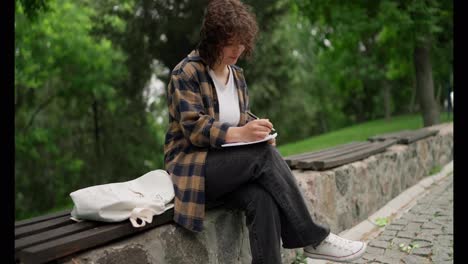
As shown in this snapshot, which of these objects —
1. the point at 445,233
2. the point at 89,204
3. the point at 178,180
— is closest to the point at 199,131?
the point at 178,180

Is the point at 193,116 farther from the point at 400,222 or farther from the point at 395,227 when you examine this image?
the point at 400,222

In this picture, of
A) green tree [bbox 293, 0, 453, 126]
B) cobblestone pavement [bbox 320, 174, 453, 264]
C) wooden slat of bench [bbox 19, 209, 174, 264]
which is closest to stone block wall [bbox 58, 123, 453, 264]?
wooden slat of bench [bbox 19, 209, 174, 264]

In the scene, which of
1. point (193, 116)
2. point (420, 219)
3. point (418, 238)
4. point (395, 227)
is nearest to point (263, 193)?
point (193, 116)

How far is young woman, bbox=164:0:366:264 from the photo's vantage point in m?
2.07

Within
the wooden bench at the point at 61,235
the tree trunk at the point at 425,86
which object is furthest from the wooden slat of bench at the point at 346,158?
the tree trunk at the point at 425,86

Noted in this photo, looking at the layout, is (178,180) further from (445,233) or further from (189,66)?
(445,233)

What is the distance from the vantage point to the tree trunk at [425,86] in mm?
9773

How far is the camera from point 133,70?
12922 mm

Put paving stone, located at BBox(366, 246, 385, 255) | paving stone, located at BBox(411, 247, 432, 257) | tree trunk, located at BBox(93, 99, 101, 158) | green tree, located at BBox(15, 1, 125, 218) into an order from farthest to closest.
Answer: tree trunk, located at BBox(93, 99, 101, 158) → green tree, located at BBox(15, 1, 125, 218) → paving stone, located at BBox(366, 246, 385, 255) → paving stone, located at BBox(411, 247, 432, 257)

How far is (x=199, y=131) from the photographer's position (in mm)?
2062

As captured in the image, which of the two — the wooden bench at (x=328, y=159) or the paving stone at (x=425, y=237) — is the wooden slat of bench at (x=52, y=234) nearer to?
the wooden bench at (x=328, y=159)

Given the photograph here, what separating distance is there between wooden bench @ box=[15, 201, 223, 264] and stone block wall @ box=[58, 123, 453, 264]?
5 cm

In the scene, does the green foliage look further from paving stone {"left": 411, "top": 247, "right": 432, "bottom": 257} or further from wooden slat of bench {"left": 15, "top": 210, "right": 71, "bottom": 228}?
wooden slat of bench {"left": 15, "top": 210, "right": 71, "bottom": 228}

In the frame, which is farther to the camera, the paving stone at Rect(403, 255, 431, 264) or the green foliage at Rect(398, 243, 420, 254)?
the green foliage at Rect(398, 243, 420, 254)
